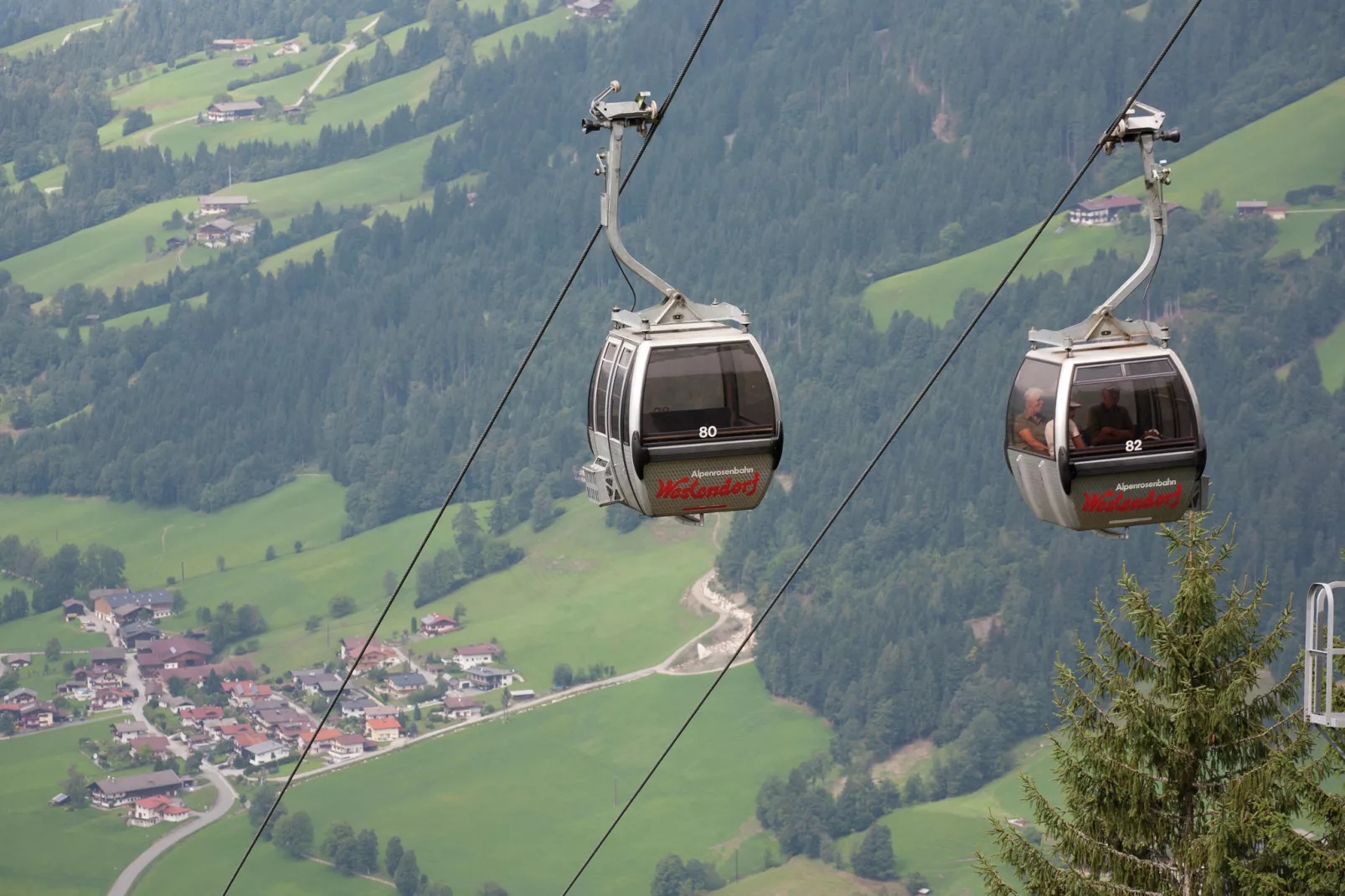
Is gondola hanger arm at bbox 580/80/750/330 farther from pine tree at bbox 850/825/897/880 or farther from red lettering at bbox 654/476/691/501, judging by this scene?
pine tree at bbox 850/825/897/880

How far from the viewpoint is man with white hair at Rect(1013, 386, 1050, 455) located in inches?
766

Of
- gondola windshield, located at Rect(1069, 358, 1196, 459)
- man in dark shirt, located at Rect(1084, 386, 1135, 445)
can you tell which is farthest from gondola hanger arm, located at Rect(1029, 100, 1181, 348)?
man in dark shirt, located at Rect(1084, 386, 1135, 445)

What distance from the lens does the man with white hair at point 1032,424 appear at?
63.9 feet

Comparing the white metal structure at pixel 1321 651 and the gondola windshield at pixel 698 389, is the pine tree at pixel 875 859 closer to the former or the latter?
the gondola windshield at pixel 698 389

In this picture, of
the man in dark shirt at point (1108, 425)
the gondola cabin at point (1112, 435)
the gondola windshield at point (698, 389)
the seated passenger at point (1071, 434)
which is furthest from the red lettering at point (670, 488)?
the man in dark shirt at point (1108, 425)

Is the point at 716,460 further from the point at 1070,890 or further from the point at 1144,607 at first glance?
the point at 1144,607

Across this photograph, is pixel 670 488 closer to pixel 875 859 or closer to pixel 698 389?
pixel 698 389

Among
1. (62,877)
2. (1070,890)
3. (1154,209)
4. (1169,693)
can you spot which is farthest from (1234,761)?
(62,877)

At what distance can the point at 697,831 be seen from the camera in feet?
651

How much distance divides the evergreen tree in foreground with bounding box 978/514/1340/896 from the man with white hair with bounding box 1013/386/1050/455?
24.8 ft

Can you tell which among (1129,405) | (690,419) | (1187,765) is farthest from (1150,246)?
(1187,765)

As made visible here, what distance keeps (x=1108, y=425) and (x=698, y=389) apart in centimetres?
377

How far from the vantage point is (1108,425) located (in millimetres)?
19297

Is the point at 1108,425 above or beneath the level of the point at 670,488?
above
